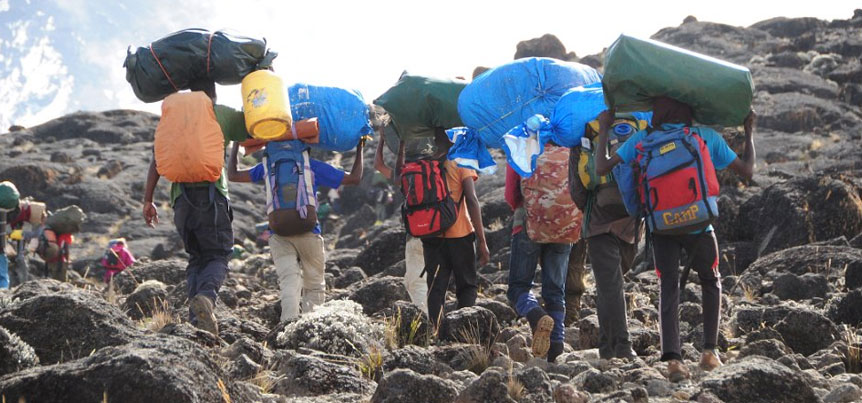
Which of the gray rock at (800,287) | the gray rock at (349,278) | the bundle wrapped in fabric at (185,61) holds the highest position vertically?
the bundle wrapped in fabric at (185,61)

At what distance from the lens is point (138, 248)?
29.5 m

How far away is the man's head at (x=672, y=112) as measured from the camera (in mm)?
5273

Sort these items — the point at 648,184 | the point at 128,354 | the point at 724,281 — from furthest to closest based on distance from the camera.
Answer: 1. the point at 724,281
2. the point at 648,184
3. the point at 128,354

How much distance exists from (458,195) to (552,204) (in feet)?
3.35

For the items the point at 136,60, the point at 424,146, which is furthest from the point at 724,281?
the point at 136,60

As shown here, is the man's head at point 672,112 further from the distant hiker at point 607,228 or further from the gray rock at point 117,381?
the gray rock at point 117,381

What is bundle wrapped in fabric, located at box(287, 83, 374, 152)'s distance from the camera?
7.71m

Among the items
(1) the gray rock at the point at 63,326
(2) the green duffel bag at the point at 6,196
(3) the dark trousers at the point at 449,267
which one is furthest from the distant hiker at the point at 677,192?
(2) the green duffel bag at the point at 6,196

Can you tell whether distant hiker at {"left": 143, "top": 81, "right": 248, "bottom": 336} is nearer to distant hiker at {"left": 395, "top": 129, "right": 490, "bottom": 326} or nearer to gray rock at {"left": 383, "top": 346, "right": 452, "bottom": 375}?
distant hiker at {"left": 395, "top": 129, "right": 490, "bottom": 326}

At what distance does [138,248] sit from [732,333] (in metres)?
25.3

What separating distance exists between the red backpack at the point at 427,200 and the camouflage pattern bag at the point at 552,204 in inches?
30.4

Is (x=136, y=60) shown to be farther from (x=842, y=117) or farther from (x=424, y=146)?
(x=842, y=117)

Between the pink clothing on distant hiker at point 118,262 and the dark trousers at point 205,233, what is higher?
the dark trousers at point 205,233

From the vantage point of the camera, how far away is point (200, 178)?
655cm
